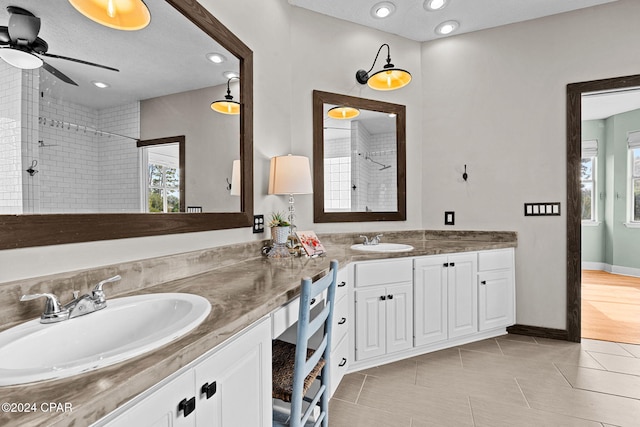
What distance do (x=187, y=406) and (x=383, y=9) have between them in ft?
9.70

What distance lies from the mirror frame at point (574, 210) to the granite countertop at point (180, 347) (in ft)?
7.42

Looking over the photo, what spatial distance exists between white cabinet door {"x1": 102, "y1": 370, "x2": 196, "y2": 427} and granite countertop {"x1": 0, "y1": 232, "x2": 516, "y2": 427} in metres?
0.03

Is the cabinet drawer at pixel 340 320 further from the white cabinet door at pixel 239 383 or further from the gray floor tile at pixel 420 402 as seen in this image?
the white cabinet door at pixel 239 383

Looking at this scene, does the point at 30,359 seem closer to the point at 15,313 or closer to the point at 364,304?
the point at 15,313

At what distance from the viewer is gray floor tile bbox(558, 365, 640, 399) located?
191 cm

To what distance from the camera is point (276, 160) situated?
7.04 feet

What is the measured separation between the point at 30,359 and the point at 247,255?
48.1 inches

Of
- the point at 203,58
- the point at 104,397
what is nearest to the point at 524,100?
the point at 203,58

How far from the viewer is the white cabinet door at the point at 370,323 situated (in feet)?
6.95

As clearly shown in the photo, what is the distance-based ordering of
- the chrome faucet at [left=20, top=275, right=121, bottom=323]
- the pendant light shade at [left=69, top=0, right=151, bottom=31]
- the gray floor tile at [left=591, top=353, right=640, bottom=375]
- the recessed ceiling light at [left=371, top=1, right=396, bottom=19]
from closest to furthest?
the chrome faucet at [left=20, top=275, right=121, bottom=323], the pendant light shade at [left=69, top=0, right=151, bottom=31], the gray floor tile at [left=591, top=353, right=640, bottom=375], the recessed ceiling light at [left=371, top=1, right=396, bottom=19]

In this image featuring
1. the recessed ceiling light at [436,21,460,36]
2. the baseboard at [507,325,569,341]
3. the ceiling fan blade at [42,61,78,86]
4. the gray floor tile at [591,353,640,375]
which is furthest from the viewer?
the recessed ceiling light at [436,21,460,36]

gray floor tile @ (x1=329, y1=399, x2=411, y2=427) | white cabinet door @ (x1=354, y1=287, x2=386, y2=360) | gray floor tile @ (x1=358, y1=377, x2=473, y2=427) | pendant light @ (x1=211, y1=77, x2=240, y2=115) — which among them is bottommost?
gray floor tile @ (x1=329, y1=399, x2=411, y2=427)

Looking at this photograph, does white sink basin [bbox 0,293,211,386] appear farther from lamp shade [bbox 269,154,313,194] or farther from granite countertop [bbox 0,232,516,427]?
lamp shade [bbox 269,154,313,194]

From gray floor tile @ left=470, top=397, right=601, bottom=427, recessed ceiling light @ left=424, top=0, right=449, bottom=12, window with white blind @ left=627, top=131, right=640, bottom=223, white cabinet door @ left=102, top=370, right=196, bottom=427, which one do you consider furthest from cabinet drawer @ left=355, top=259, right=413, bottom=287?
window with white blind @ left=627, top=131, right=640, bottom=223
